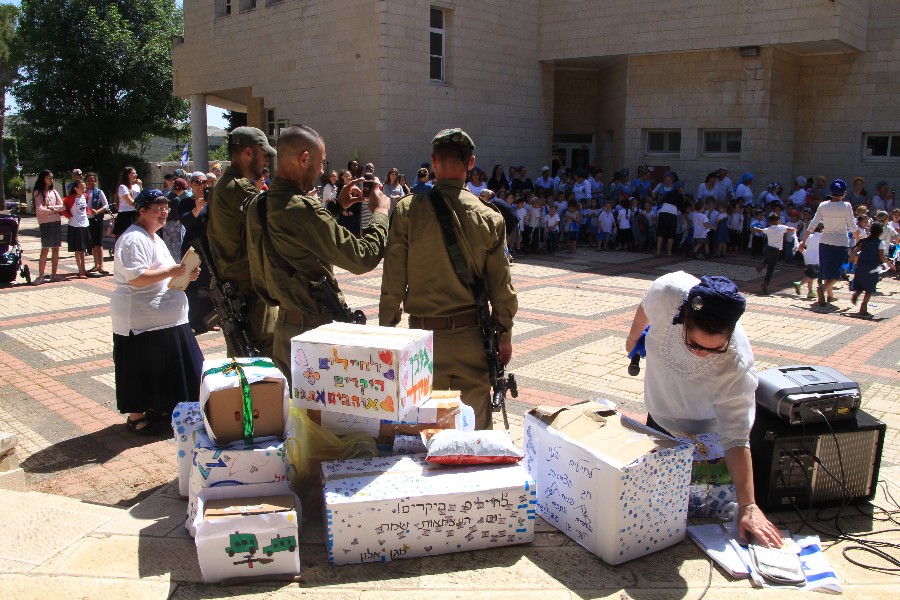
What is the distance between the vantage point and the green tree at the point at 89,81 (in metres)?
28.1

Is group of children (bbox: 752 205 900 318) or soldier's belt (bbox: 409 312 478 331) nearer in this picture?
soldier's belt (bbox: 409 312 478 331)

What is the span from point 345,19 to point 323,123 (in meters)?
2.73

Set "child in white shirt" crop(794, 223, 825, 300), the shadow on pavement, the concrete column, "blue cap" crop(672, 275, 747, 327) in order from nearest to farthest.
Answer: "blue cap" crop(672, 275, 747, 327), the shadow on pavement, "child in white shirt" crop(794, 223, 825, 300), the concrete column

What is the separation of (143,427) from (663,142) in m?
17.6

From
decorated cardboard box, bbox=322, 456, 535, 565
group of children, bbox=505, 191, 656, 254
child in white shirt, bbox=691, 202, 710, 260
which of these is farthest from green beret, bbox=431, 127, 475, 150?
child in white shirt, bbox=691, 202, 710, 260

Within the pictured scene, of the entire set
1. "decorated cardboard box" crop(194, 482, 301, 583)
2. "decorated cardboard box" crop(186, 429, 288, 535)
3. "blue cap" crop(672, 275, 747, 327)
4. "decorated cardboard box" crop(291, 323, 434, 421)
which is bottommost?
"decorated cardboard box" crop(194, 482, 301, 583)

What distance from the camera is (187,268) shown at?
4809 mm

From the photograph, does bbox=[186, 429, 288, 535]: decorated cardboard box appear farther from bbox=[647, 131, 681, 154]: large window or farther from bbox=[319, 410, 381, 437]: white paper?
bbox=[647, 131, 681, 154]: large window

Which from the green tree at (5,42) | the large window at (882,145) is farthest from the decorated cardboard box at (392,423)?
the green tree at (5,42)

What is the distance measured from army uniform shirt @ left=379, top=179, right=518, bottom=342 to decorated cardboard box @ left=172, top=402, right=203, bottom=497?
1.07 metres

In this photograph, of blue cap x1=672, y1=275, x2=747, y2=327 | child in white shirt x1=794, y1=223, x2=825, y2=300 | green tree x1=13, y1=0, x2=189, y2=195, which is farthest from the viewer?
green tree x1=13, y1=0, x2=189, y2=195

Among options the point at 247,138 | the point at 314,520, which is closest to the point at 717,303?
the point at 314,520

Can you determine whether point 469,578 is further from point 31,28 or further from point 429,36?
point 31,28

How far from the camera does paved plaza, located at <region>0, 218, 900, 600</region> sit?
2.91 m
